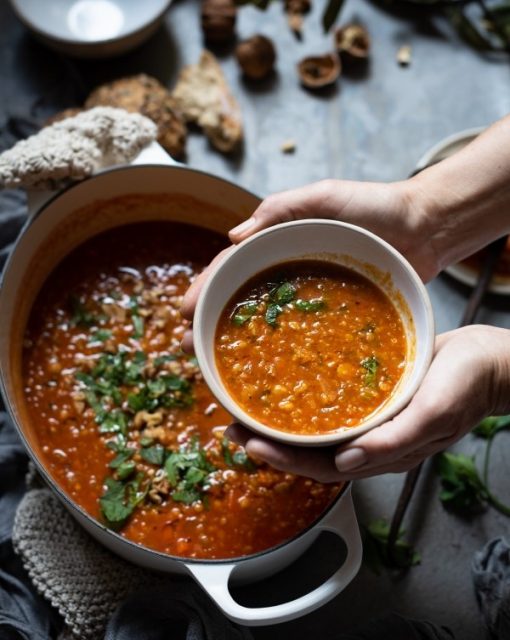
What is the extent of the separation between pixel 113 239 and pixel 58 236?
14cm

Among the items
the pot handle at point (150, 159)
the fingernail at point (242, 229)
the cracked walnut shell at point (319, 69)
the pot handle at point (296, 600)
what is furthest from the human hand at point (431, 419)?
the cracked walnut shell at point (319, 69)

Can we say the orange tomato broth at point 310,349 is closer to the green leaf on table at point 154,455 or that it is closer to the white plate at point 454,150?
the green leaf on table at point 154,455

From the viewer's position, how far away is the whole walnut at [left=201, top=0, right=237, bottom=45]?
2488 mm

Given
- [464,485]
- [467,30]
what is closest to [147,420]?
[464,485]

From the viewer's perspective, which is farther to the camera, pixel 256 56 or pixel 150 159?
pixel 256 56

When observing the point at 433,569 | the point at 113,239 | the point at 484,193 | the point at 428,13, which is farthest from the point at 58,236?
the point at 428,13

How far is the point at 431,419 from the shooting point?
4.72 ft

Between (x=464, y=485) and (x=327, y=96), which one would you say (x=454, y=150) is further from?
(x=464, y=485)

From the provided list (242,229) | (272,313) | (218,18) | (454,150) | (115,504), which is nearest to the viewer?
(272,313)

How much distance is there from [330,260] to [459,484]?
800mm

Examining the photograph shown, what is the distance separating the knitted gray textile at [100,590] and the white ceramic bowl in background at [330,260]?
611 mm

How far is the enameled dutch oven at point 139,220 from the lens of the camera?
162 centimetres

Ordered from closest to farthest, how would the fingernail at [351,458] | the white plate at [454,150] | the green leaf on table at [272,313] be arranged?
the fingernail at [351,458], the green leaf on table at [272,313], the white plate at [454,150]

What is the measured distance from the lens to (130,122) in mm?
1903
